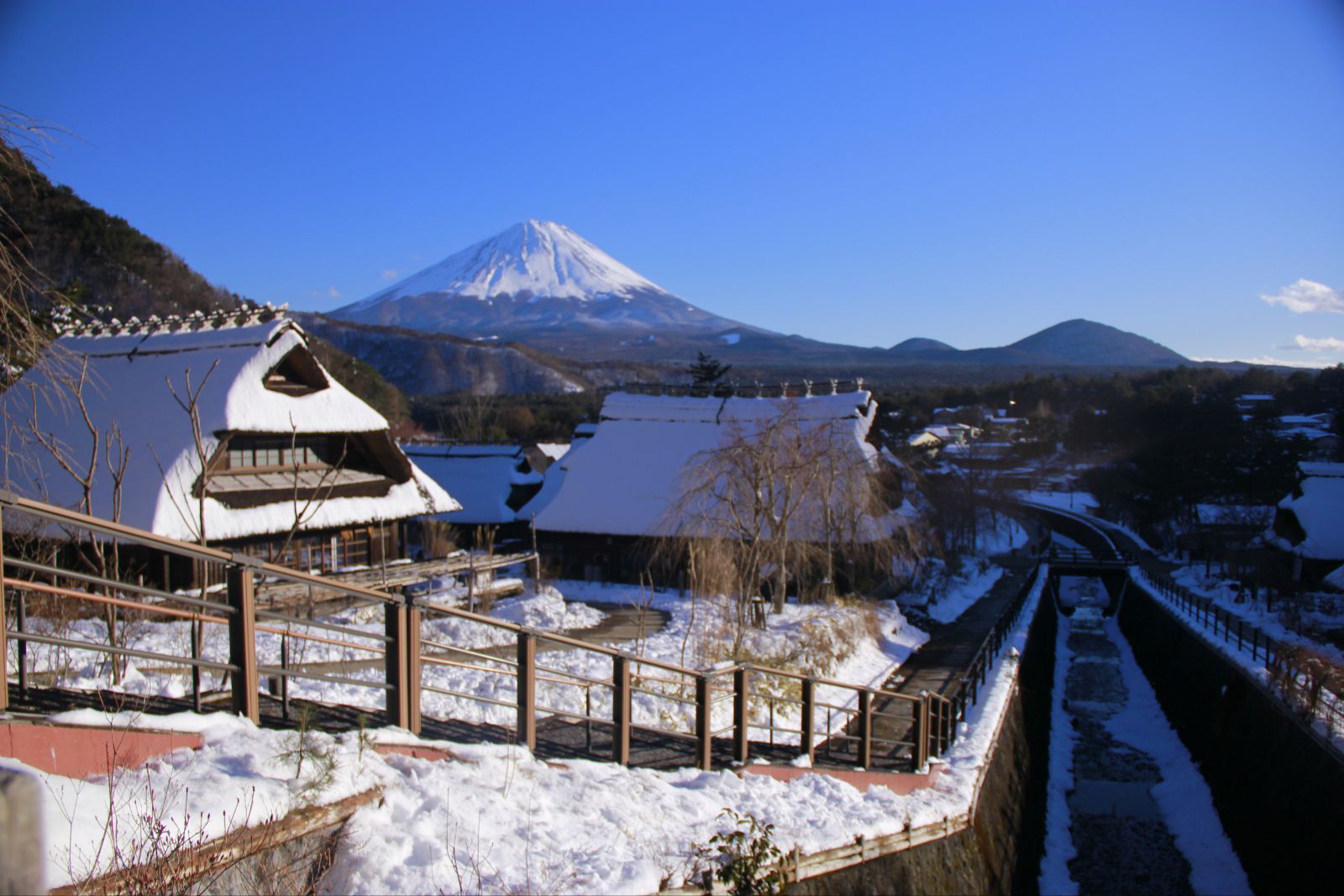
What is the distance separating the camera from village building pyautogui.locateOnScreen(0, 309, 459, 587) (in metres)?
18.3

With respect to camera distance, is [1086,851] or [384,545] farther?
[384,545]

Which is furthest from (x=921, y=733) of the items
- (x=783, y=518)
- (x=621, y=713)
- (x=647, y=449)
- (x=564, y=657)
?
(x=647, y=449)

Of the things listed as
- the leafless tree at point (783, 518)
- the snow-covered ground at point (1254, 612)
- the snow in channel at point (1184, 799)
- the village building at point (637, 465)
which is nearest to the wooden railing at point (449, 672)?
the leafless tree at point (783, 518)

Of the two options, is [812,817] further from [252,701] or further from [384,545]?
[384,545]

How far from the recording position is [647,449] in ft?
99.2

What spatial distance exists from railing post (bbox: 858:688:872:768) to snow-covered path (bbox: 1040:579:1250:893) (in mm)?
6348

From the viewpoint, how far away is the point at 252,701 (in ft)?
17.0

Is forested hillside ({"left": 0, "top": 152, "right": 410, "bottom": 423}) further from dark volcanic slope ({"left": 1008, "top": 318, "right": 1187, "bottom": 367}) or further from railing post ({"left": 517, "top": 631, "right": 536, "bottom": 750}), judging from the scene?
dark volcanic slope ({"left": 1008, "top": 318, "right": 1187, "bottom": 367})

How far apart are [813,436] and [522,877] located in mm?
18609

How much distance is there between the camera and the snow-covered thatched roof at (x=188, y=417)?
59.3 ft

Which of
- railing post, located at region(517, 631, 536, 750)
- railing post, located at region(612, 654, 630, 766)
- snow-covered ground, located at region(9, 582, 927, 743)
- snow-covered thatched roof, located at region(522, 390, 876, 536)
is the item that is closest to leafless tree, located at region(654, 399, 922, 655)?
snow-covered ground, located at region(9, 582, 927, 743)

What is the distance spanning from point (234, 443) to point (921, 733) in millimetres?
16402

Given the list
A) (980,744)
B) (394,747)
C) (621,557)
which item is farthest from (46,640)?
(621,557)

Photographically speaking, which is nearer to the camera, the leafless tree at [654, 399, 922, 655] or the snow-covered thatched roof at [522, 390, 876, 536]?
the leafless tree at [654, 399, 922, 655]
